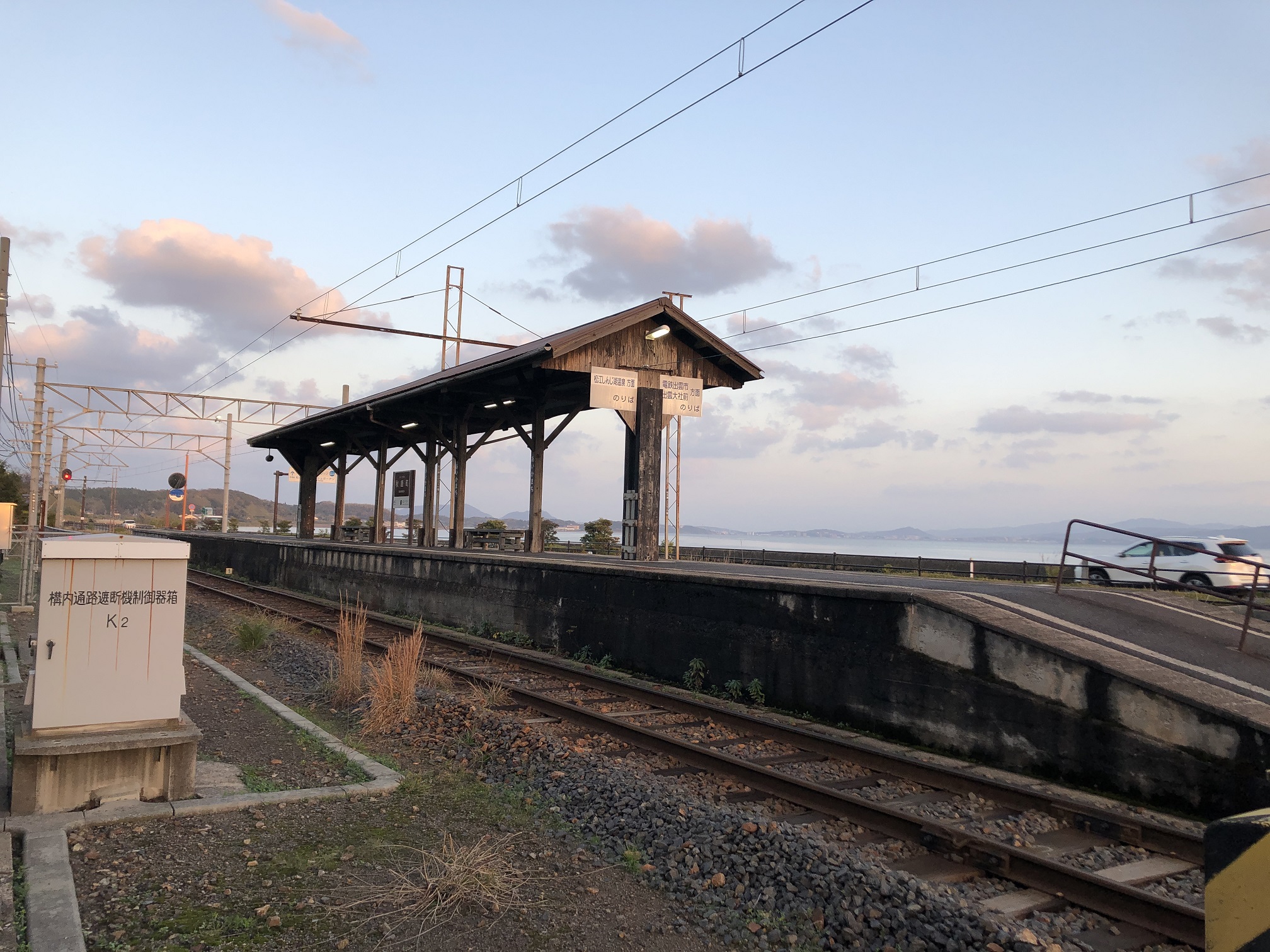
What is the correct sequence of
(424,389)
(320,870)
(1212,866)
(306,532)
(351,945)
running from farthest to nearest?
1. (306,532)
2. (424,389)
3. (320,870)
4. (351,945)
5. (1212,866)

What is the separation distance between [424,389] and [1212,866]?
68.1ft

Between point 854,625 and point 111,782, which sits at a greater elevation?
point 854,625

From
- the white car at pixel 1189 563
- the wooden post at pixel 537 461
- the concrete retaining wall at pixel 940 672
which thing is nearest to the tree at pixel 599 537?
the wooden post at pixel 537 461

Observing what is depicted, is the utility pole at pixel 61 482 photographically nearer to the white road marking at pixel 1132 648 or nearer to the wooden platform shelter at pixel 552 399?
the wooden platform shelter at pixel 552 399

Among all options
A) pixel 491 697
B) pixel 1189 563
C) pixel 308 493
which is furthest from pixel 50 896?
pixel 308 493

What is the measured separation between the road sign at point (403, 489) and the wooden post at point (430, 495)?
1096 mm

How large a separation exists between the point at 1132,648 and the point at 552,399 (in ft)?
56.7

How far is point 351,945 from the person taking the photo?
12.8 feet

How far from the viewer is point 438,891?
439 centimetres

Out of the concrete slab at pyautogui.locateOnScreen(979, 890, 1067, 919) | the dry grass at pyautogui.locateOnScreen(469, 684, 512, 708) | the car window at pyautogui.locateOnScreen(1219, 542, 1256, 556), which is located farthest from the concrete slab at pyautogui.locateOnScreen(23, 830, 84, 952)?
the car window at pyautogui.locateOnScreen(1219, 542, 1256, 556)

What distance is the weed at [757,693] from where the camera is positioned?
1021 centimetres

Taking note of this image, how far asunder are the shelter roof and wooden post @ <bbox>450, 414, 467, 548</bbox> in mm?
629

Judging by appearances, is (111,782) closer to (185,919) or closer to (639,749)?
(185,919)

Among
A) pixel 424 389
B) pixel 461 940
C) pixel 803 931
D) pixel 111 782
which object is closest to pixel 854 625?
pixel 803 931
